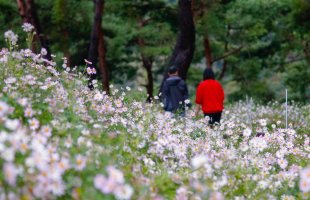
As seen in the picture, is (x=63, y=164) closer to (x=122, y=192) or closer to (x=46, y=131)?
(x=122, y=192)

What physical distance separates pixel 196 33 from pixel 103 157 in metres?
19.6

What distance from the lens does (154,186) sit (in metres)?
3.93

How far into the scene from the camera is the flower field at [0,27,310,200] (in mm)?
3262

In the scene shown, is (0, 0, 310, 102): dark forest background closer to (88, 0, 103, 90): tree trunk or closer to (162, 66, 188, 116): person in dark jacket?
(88, 0, 103, 90): tree trunk

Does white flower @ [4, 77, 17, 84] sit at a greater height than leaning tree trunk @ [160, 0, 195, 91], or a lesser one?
lesser

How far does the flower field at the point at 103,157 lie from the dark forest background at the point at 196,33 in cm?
1126

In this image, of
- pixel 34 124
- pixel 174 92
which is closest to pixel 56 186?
pixel 34 124

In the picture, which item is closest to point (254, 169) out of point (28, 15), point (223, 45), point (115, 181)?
point (115, 181)

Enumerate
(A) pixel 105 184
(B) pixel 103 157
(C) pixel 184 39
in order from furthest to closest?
1. (C) pixel 184 39
2. (B) pixel 103 157
3. (A) pixel 105 184

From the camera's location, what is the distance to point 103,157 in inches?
144

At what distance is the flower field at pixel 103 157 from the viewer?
326 centimetres

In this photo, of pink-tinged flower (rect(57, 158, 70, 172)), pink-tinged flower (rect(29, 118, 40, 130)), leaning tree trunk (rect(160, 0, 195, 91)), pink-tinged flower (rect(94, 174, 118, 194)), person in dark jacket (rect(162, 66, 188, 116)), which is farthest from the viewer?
leaning tree trunk (rect(160, 0, 195, 91))

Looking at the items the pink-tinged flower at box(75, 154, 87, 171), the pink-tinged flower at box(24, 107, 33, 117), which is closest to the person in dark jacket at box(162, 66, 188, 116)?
the pink-tinged flower at box(24, 107, 33, 117)

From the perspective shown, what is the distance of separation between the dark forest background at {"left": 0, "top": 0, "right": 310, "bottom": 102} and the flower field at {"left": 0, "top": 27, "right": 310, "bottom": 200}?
443 inches
